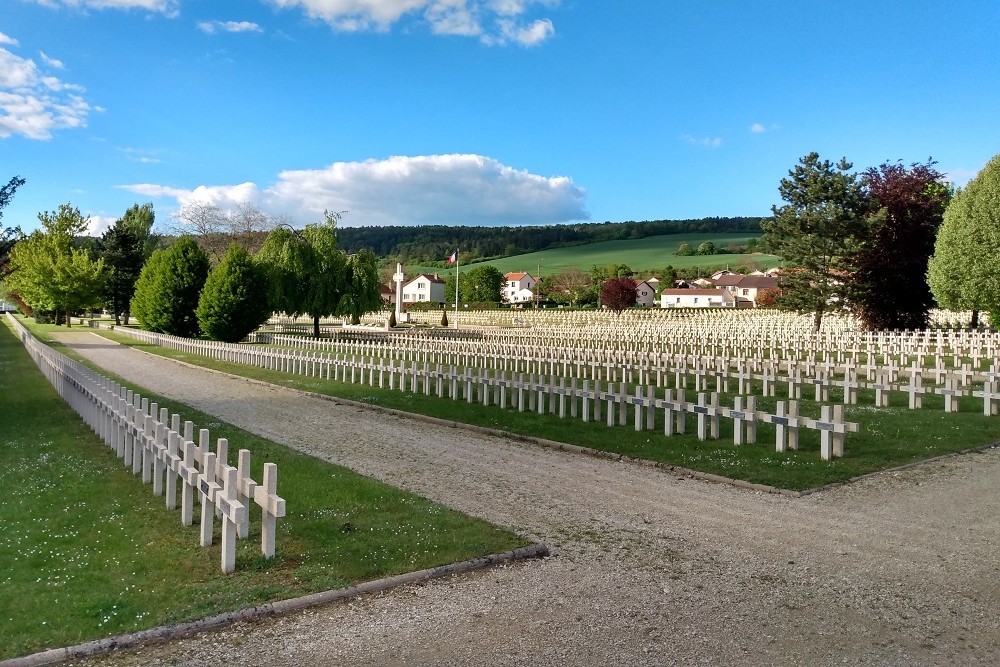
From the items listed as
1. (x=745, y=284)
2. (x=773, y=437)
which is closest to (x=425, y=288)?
(x=745, y=284)

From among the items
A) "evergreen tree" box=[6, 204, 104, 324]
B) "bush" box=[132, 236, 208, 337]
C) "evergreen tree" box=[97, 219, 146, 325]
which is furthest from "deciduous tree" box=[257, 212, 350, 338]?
"evergreen tree" box=[97, 219, 146, 325]

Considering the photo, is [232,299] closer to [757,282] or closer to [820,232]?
[820,232]

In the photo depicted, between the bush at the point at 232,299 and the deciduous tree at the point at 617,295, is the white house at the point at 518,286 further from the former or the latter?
the bush at the point at 232,299

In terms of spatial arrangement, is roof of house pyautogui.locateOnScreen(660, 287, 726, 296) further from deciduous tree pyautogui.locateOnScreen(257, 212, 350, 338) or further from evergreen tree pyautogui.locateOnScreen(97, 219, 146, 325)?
deciduous tree pyautogui.locateOnScreen(257, 212, 350, 338)

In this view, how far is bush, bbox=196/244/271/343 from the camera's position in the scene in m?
34.3

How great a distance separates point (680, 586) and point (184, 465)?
15.4 feet

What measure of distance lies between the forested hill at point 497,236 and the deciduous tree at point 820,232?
128 m

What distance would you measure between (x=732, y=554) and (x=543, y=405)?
28.7 ft

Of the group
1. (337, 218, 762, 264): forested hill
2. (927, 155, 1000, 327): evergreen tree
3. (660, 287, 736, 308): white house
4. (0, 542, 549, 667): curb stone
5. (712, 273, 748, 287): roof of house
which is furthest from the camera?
(337, 218, 762, 264): forested hill

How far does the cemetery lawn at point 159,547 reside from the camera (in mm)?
4879

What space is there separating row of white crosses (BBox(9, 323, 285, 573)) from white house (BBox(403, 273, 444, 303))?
127 metres

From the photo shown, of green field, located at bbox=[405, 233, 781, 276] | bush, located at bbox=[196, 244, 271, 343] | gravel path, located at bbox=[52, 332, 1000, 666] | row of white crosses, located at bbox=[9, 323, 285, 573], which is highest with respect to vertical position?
green field, located at bbox=[405, 233, 781, 276]

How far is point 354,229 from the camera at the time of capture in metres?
193

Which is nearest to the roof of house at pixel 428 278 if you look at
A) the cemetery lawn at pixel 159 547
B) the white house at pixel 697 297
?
the white house at pixel 697 297
